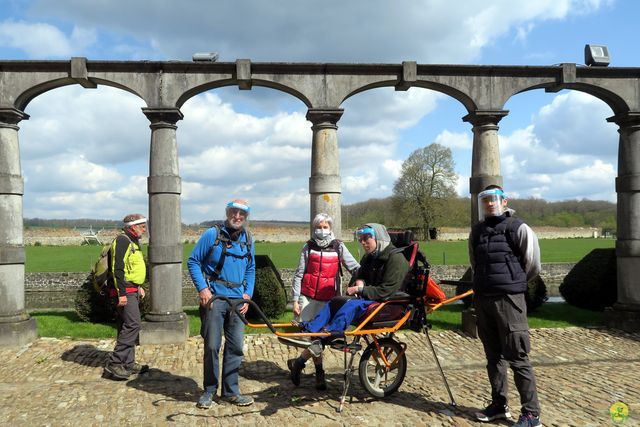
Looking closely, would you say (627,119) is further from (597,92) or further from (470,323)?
(470,323)

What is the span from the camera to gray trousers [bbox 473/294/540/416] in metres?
4.13

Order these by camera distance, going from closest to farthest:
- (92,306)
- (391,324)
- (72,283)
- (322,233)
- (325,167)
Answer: (391,324) → (322,233) → (325,167) → (92,306) → (72,283)

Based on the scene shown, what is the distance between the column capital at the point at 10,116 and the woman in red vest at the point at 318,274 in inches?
223

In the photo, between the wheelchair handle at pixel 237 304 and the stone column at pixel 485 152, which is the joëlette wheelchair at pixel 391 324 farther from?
the stone column at pixel 485 152

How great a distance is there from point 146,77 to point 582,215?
258 feet

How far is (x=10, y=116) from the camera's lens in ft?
Answer: 25.2

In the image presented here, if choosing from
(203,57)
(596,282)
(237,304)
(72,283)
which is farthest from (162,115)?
(72,283)

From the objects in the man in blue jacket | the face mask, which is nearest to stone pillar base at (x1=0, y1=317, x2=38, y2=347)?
the man in blue jacket

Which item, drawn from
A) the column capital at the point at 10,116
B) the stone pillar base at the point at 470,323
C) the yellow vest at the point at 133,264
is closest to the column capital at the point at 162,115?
the column capital at the point at 10,116

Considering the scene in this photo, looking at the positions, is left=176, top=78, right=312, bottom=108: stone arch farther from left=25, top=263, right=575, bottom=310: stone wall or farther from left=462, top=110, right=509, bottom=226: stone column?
left=25, top=263, right=575, bottom=310: stone wall

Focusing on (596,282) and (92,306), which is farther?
(596,282)

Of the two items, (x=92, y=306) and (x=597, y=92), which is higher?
(x=597, y=92)

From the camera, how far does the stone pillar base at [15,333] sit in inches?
292

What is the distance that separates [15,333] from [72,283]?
1557 centimetres
